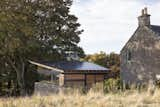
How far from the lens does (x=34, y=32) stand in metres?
38.2

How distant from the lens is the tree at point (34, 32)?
123ft

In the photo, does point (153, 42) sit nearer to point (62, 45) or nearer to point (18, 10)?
point (62, 45)

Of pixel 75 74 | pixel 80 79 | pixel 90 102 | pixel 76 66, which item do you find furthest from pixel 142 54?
pixel 90 102

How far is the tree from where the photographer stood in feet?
123

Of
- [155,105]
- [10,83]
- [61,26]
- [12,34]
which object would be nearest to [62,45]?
[61,26]

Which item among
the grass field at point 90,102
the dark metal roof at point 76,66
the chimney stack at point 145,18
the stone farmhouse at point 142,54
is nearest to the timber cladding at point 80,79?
the dark metal roof at point 76,66

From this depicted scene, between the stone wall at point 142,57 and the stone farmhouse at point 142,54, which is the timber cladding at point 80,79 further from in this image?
the stone wall at point 142,57

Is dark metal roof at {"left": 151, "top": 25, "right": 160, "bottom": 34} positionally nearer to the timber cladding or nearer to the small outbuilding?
the small outbuilding

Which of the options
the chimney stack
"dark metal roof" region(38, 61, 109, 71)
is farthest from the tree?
the chimney stack

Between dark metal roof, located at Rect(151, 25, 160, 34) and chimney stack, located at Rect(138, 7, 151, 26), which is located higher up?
chimney stack, located at Rect(138, 7, 151, 26)

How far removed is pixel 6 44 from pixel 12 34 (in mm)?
1363

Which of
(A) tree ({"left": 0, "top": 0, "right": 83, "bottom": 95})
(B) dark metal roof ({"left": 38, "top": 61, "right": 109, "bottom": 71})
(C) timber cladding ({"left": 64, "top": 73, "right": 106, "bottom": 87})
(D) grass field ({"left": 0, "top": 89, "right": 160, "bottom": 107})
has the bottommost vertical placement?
(D) grass field ({"left": 0, "top": 89, "right": 160, "bottom": 107})

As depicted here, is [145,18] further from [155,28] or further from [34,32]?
[34,32]

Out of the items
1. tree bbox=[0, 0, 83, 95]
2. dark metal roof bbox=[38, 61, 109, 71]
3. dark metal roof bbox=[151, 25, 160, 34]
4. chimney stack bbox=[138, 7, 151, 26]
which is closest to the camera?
dark metal roof bbox=[38, 61, 109, 71]
